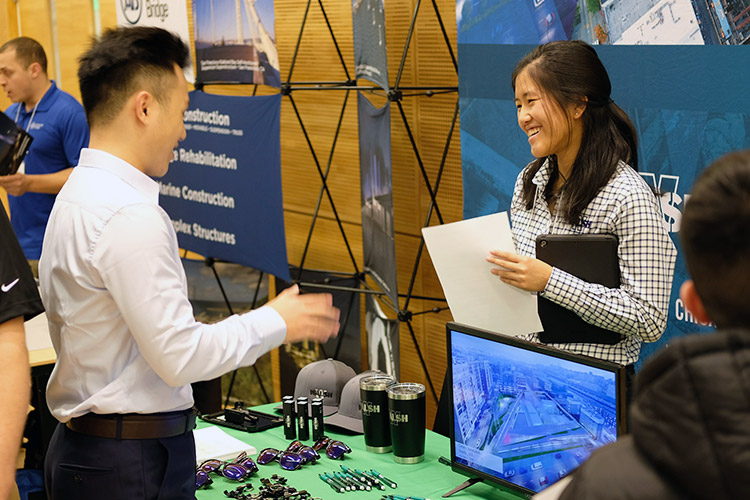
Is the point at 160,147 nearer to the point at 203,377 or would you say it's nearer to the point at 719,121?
the point at 203,377

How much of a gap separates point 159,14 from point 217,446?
4.21 meters

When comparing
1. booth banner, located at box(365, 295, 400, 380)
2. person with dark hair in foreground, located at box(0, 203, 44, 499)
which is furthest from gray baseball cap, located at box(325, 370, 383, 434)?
booth banner, located at box(365, 295, 400, 380)

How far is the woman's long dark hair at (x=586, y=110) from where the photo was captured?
2.48 m

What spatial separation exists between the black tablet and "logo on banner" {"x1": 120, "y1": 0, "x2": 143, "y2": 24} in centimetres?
460

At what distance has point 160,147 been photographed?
1.94 metres

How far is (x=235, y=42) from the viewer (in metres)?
5.18

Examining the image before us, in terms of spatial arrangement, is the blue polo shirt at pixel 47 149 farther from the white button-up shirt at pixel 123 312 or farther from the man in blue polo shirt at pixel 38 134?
the white button-up shirt at pixel 123 312

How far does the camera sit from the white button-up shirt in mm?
1741

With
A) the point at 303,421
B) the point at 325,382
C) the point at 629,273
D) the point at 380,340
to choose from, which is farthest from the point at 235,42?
the point at 629,273

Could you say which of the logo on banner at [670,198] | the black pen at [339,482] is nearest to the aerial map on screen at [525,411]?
the black pen at [339,482]

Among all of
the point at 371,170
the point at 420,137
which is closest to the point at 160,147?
the point at 371,170

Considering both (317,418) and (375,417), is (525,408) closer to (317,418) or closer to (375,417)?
(375,417)

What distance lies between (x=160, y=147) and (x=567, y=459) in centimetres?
108

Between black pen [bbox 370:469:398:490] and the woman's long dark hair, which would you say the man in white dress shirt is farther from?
the woman's long dark hair
